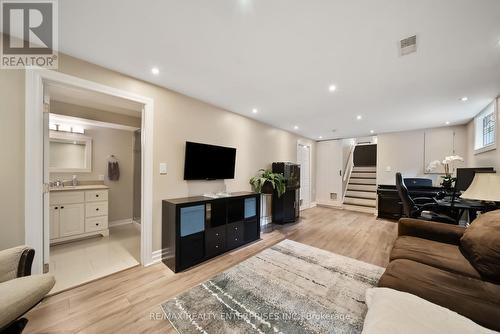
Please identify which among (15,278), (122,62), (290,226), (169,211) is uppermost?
(122,62)

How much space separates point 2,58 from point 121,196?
3.00 m

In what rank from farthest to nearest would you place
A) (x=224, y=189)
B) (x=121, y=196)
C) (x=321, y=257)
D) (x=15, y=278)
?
(x=121, y=196) → (x=224, y=189) → (x=321, y=257) → (x=15, y=278)

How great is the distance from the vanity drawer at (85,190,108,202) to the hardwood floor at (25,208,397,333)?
1775mm

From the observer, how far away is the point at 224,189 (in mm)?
3465

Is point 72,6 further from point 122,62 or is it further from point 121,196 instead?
point 121,196

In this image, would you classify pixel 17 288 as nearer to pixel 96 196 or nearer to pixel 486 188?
pixel 96 196

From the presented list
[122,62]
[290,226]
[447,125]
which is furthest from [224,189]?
[447,125]

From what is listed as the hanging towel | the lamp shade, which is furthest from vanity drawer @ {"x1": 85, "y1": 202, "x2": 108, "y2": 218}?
the lamp shade

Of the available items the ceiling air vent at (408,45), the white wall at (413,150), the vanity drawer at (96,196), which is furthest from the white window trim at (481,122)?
the vanity drawer at (96,196)

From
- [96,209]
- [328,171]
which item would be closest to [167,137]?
[96,209]

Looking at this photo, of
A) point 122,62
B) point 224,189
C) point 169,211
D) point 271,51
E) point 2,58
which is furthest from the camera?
point 224,189

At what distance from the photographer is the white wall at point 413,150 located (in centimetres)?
441

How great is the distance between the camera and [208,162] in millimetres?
3066

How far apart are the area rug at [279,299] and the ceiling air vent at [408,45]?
2413 mm
